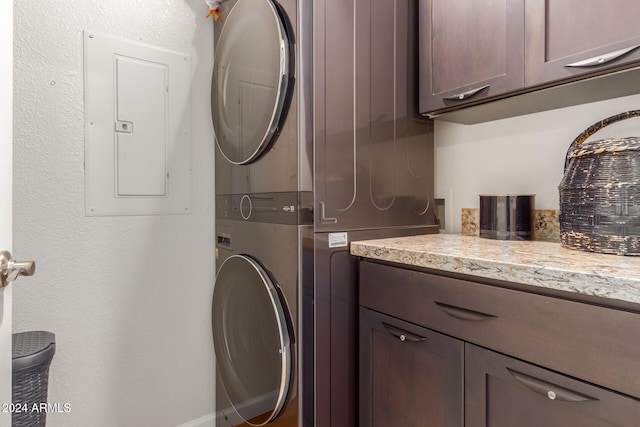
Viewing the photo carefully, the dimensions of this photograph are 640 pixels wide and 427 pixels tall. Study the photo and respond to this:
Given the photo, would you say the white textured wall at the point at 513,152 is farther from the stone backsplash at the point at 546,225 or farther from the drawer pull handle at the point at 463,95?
the drawer pull handle at the point at 463,95

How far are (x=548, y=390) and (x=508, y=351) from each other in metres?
0.11

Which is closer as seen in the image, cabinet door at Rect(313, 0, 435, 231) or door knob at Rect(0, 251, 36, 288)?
door knob at Rect(0, 251, 36, 288)

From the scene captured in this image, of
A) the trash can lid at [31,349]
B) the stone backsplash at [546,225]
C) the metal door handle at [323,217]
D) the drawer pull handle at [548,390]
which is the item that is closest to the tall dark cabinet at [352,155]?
the metal door handle at [323,217]

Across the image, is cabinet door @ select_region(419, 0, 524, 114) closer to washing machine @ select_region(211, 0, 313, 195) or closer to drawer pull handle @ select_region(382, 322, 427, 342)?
washing machine @ select_region(211, 0, 313, 195)

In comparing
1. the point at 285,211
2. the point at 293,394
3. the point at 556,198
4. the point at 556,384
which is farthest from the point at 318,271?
→ the point at 556,198

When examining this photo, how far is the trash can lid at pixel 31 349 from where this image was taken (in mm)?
1161

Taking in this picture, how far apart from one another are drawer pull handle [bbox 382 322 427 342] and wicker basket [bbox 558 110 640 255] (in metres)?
0.56

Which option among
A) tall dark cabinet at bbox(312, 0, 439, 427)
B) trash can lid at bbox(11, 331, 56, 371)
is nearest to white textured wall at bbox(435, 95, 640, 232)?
tall dark cabinet at bbox(312, 0, 439, 427)

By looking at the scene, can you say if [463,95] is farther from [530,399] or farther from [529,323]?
[530,399]

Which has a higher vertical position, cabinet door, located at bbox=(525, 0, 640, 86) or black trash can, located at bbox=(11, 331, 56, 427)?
cabinet door, located at bbox=(525, 0, 640, 86)

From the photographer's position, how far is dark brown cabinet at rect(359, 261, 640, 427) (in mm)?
737

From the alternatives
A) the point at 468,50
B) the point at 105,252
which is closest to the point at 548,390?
the point at 468,50

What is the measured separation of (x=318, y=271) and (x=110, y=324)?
3.42 ft

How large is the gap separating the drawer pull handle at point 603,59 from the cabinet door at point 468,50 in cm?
17
